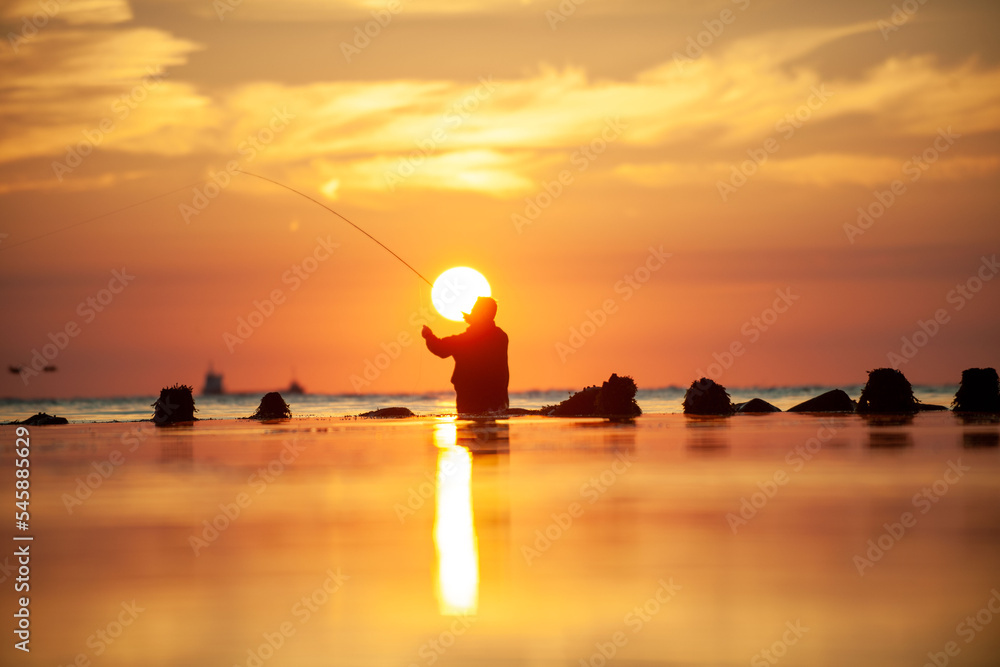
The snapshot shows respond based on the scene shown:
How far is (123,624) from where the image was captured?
898cm

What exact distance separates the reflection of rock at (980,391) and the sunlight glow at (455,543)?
32.1m

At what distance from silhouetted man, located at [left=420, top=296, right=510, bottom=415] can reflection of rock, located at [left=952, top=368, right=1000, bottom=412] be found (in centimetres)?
1975

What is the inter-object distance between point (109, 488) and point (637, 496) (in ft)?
29.9

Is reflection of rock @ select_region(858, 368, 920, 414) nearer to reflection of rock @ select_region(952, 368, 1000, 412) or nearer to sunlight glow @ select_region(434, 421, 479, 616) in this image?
reflection of rock @ select_region(952, 368, 1000, 412)

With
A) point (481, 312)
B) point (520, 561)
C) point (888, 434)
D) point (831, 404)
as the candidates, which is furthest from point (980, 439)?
point (831, 404)

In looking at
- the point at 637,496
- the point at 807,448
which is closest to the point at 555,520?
the point at 637,496

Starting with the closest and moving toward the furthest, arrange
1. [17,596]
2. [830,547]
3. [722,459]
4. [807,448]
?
1. [17,596]
2. [830,547]
3. [722,459]
4. [807,448]

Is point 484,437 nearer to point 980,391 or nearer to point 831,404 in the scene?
point 980,391

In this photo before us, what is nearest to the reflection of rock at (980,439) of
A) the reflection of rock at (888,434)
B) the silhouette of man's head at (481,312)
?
the reflection of rock at (888,434)

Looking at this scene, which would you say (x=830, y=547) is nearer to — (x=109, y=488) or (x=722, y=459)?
(x=722, y=459)

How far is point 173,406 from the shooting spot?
4816cm

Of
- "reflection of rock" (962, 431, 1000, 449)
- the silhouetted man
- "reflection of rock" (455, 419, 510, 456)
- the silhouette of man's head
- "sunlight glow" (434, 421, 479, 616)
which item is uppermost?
the silhouette of man's head

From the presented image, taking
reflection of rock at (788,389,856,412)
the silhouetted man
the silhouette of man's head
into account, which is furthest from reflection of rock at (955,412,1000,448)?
the silhouette of man's head

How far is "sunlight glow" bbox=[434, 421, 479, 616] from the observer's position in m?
9.65
